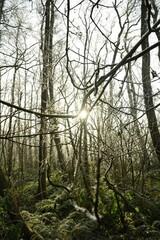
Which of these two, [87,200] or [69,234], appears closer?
[69,234]

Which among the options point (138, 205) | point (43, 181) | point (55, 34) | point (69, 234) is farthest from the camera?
point (55, 34)

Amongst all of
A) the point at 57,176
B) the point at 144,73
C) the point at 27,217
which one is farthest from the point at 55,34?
the point at 27,217

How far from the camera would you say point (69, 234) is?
388 centimetres

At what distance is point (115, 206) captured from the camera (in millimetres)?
4902

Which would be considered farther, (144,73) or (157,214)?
(144,73)

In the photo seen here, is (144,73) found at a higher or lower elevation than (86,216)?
higher

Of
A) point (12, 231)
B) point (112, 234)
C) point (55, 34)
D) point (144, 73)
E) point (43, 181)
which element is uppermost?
point (55, 34)

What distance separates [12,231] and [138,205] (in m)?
2.87

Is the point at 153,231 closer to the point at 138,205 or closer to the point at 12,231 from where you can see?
the point at 138,205

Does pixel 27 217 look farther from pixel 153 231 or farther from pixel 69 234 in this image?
pixel 153 231

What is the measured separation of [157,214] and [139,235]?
880 millimetres

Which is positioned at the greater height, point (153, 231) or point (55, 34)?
point (55, 34)

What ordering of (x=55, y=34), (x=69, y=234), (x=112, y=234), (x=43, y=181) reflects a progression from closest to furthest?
(x=69, y=234)
(x=112, y=234)
(x=43, y=181)
(x=55, y=34)

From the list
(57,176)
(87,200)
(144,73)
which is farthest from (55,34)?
(87,200)
